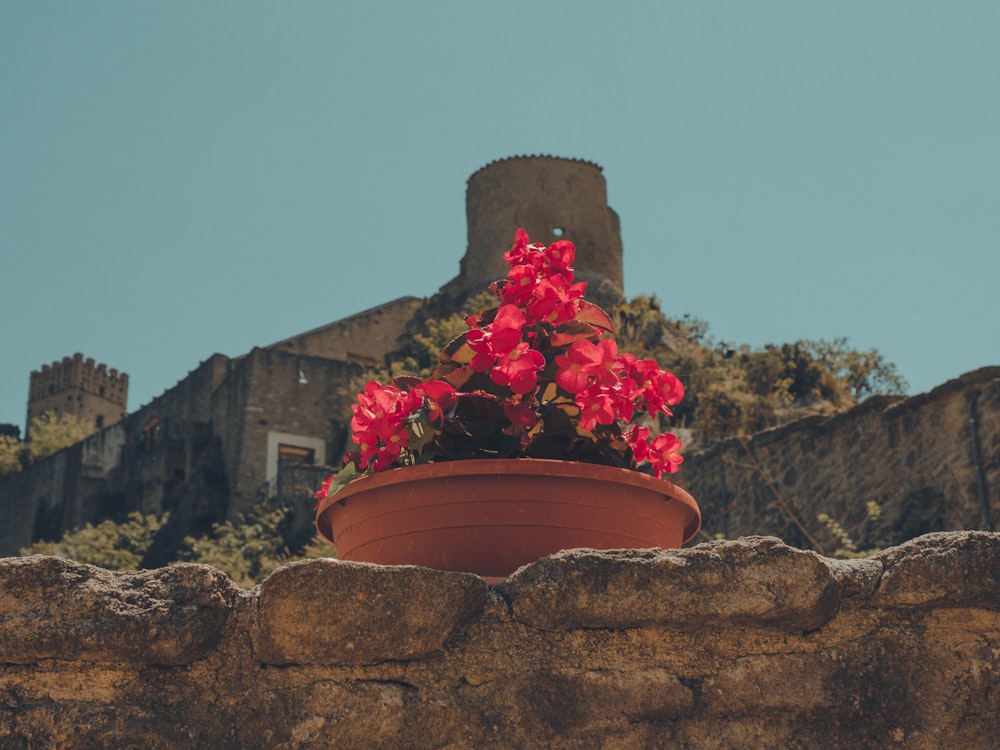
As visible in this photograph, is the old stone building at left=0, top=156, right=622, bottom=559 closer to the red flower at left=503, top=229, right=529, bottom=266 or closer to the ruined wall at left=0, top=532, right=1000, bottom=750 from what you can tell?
the red flower at left=503, top=229, right=529, bottom=266

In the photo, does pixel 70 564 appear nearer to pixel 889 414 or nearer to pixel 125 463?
pixel 889 414

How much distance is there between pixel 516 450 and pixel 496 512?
0.15m

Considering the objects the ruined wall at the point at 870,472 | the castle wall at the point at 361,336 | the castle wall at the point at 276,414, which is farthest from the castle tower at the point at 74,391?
the ruined wall at the point at 870,472

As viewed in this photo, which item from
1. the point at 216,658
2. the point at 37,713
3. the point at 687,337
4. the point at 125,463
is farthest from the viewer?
the point at 125,463

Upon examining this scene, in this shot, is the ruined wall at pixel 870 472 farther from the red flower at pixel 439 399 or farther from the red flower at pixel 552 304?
the red flower at pixel 439 399

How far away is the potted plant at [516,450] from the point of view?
7.30ft

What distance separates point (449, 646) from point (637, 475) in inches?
21.6

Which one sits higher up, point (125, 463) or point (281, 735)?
point (125, 463)

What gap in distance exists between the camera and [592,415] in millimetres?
2328

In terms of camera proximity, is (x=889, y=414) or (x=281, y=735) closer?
(x=281, y=735)

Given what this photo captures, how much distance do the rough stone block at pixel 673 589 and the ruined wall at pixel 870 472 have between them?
5.97m

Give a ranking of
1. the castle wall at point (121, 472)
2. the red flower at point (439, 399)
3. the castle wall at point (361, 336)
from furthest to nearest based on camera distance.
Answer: the castle wall at point (361, 336) → the castle wall at point (121, 472) → the red flower at point (439, 399)

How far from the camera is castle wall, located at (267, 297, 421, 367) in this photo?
31.4 m

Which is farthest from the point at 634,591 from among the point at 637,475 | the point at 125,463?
the point at 125,463
